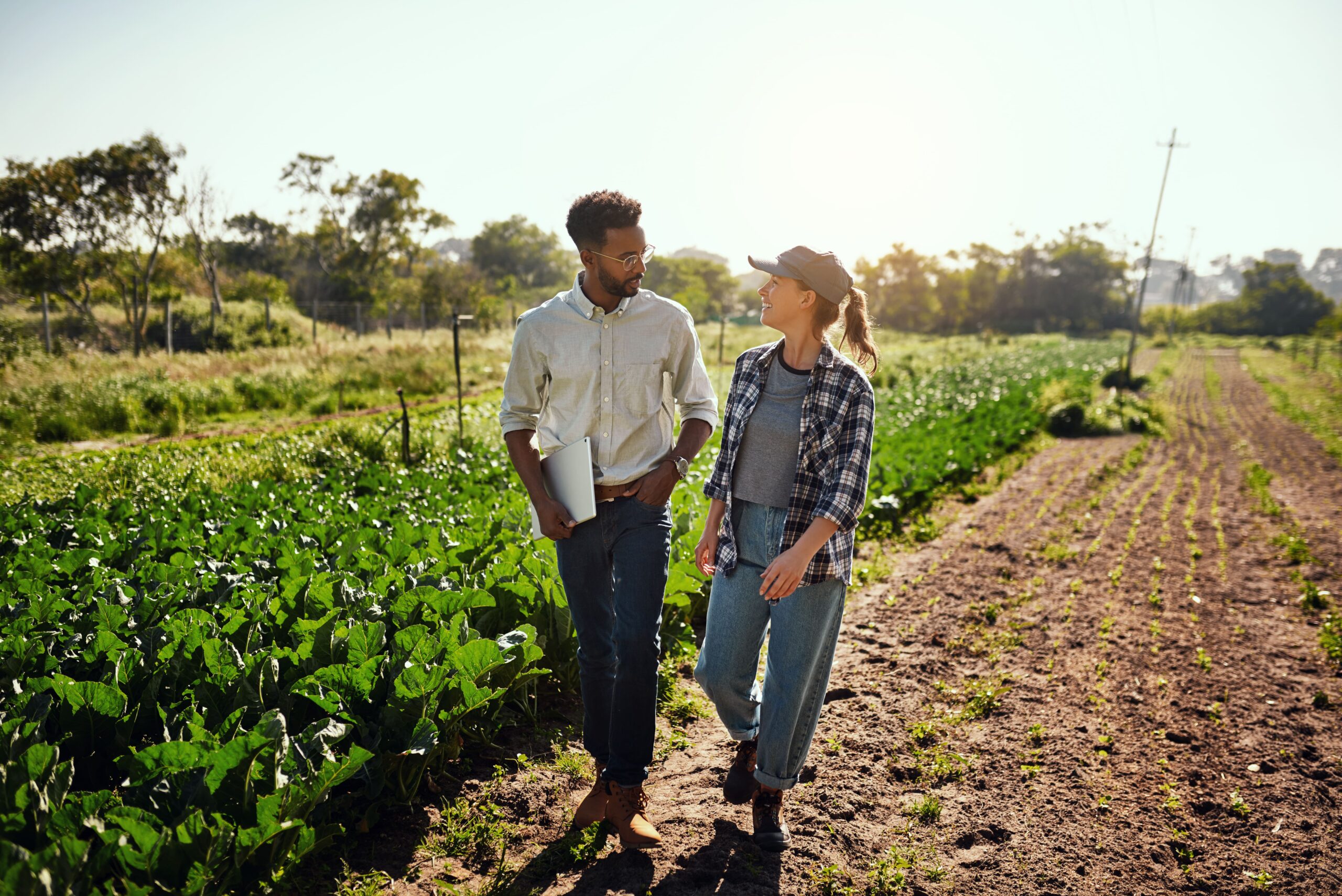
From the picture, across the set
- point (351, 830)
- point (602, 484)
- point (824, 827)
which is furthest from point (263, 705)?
point (824, 827)

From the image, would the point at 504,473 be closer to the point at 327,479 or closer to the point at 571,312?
the point at 327,479

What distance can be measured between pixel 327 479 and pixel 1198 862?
6.13 metres

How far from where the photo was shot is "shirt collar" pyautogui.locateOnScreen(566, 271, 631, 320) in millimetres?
2469

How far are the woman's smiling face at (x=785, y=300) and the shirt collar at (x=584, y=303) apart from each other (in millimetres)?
412

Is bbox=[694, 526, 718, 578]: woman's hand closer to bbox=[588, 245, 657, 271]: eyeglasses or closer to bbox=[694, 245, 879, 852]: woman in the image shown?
bbox=[694, 245, 879, 852]: woman

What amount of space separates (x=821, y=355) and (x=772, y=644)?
3.11 ft

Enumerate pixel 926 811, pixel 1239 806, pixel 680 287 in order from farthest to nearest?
pixel 680 287, pixel 1239 806, pixel 926 811

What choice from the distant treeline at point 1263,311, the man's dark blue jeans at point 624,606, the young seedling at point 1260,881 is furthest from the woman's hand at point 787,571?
the distant treeline at point 1263,311

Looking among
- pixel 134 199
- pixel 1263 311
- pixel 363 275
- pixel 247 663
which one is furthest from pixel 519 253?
pixel 1263 311

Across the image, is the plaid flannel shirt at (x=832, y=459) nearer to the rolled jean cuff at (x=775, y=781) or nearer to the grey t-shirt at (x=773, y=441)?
the grey t-shirt at (x=773, y=441)

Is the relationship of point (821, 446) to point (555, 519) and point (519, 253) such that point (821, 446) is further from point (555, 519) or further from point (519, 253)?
point (519, 253)

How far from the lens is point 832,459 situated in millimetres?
2463

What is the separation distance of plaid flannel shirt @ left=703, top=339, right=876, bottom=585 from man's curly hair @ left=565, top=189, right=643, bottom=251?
0.75 meters

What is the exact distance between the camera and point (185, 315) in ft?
86.9
